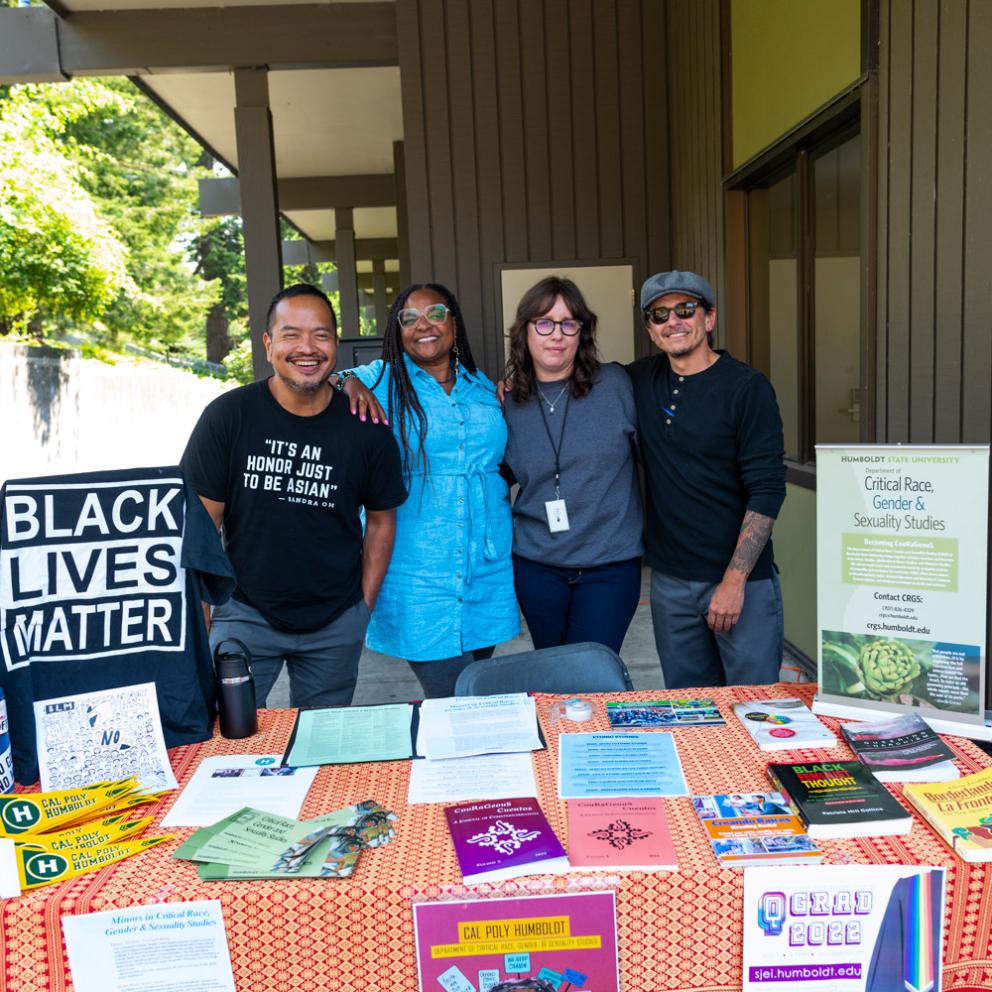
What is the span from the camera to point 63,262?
13.1 m

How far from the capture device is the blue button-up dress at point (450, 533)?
2.47 metres

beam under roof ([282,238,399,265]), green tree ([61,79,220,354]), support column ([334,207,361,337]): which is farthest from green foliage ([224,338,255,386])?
support column ([334,207,361,337])

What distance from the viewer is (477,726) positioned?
1.86m

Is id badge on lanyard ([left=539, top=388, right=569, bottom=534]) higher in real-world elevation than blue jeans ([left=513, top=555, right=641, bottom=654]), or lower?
higher

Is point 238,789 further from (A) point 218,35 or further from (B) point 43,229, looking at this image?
(B) point 43,229

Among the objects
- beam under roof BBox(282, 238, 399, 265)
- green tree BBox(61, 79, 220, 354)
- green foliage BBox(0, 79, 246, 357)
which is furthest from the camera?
green tree BBox(61, 79, 220, 354)

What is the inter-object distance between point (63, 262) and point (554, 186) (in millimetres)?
9829

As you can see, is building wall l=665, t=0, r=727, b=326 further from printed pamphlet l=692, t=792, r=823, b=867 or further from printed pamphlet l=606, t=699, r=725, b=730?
printed pamphlet l=692, t=792, r=823, b=867

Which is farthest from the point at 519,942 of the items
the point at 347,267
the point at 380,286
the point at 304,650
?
the point at 380,286

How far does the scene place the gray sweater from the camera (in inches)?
97.0

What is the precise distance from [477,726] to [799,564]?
2.81 m

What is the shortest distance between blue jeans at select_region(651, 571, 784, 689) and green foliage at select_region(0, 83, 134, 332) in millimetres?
12270

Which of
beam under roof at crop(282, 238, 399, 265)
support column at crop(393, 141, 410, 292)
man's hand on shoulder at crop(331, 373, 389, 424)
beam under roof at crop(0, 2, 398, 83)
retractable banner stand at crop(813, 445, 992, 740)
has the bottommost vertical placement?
retractable banner stand at crop(813, 445, 992, 740)

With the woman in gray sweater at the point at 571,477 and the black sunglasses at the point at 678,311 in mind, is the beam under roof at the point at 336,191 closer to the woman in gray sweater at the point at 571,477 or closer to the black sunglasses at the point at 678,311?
the woman in gray sweater at the point at 571,477
